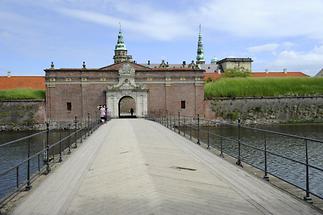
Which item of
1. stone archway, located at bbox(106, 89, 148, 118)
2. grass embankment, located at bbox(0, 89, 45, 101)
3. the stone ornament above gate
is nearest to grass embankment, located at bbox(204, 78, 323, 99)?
→ stone archway, located at bbox(106, 89, 148, 118)

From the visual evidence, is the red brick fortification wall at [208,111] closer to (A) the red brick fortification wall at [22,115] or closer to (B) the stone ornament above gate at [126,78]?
(B) the stone ornament above gate at [126,78]

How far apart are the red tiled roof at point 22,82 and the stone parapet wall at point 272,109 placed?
28.0 m

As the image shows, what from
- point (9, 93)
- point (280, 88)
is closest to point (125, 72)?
point (9, 93)

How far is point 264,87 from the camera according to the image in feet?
178

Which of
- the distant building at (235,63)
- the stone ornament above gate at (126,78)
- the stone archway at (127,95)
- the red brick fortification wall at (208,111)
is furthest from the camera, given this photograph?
the distant building at (235,63)

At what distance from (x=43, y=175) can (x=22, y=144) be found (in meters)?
19.0

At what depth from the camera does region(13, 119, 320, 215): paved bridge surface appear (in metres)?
5.83

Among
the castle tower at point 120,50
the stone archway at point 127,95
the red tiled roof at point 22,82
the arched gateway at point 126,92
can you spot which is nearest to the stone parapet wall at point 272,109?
the stone archway at point 127,95

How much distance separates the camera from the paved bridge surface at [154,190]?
583cm

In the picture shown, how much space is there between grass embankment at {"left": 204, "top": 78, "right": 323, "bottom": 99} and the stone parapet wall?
941 millimetres

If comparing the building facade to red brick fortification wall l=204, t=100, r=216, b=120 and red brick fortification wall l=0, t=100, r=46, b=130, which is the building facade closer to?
red brick fortification wall l=0, t=100, r=46, b=130

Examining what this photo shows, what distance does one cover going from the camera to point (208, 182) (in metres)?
7.66

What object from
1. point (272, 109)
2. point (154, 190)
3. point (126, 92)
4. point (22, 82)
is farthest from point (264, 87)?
point (154, 190)

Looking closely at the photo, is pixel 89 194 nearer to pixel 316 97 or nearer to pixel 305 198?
pixel 305 198
